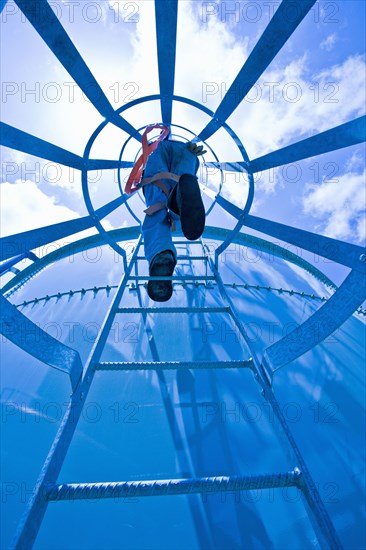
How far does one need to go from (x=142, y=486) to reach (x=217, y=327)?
2700 millimetres

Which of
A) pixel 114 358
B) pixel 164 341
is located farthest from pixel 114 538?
pixel 164 341

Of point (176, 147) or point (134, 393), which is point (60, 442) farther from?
point (176, 147)

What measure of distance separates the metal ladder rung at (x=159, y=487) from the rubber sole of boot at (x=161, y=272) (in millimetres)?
1696

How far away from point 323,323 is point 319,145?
4.85 ft

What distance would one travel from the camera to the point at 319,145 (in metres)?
2.60

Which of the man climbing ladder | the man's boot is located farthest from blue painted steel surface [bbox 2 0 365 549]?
the man's boot

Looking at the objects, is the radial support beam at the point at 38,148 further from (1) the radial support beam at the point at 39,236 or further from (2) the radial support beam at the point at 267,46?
(2) the radial support beam at the point at 267,46

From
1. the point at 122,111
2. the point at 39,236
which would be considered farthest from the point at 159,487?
the point at 122,111

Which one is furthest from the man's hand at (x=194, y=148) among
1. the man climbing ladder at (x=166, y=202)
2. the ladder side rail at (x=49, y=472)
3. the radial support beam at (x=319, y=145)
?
the ladder side rail at (x=49, y=472)

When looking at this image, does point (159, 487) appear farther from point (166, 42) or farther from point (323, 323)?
point (166, 42)

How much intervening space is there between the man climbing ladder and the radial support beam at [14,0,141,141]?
66cm

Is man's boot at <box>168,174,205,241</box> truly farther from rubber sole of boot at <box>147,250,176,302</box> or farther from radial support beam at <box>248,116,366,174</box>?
radial support beam at <box>248,116,366,174</box>

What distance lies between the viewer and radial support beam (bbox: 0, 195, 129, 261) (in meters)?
2.11

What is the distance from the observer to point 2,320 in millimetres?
1687
